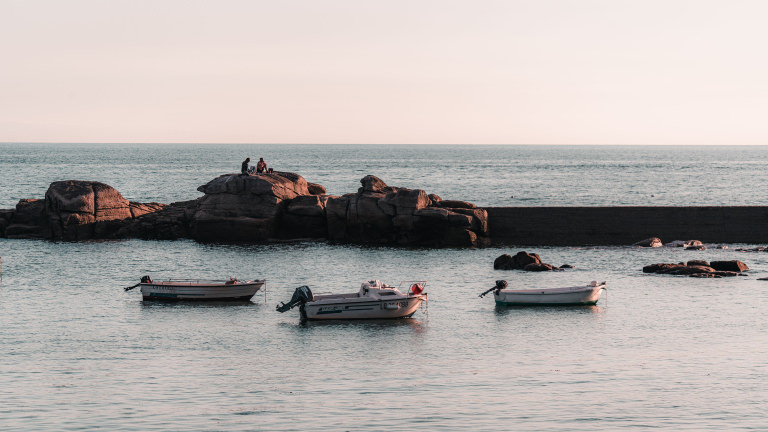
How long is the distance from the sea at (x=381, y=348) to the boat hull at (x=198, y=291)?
3.67 ft

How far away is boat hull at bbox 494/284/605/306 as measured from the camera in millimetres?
40844

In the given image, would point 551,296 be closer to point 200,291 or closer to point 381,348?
point 381,348

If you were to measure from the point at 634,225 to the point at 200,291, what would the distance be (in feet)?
106

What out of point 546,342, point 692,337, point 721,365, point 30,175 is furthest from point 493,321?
point 30,175

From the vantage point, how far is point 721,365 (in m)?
28.8

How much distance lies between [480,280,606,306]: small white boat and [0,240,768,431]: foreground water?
63 cm

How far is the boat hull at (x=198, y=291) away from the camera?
1684 inches

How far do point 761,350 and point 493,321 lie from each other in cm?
1094

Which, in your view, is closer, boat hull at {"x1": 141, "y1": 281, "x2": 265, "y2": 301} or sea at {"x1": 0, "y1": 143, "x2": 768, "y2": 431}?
sea at {"x1": 0, "y1": 143, "x2": 768, "y2": 431}

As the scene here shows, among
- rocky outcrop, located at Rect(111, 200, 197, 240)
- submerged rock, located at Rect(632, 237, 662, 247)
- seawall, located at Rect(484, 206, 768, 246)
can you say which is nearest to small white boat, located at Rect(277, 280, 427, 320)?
seawall, located at Rect(484, 206, 768, 246)

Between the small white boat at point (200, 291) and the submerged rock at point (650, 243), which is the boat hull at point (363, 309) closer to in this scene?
the small white boat at point (200, 291)

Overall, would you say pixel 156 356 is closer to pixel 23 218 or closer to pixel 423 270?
pixel 423 270

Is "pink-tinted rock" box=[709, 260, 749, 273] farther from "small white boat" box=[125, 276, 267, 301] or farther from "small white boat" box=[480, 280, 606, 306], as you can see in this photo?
"small white boat" box=[125, 276, 267, 301]

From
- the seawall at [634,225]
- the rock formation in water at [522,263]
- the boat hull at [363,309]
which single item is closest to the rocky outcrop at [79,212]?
the seawall at [634,225]
